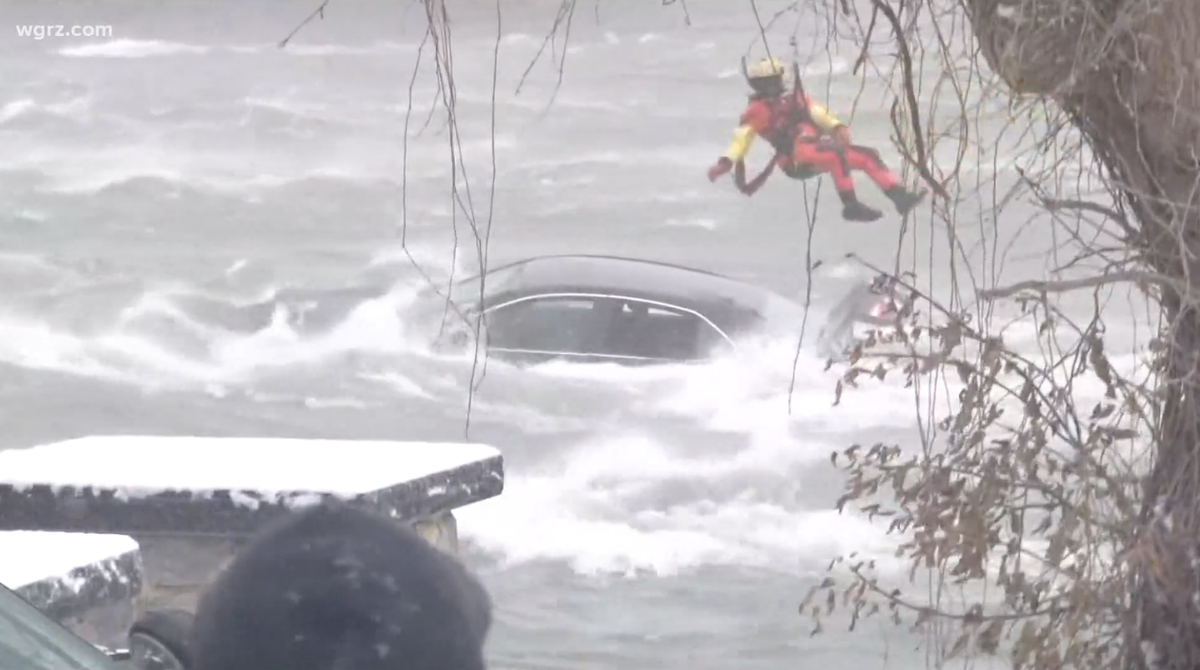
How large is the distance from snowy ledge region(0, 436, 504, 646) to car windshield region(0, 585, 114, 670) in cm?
100

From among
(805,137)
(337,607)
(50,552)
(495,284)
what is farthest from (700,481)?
(337,607)

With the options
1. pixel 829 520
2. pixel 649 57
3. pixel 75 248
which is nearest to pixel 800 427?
pixel 829 520

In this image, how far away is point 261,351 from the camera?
586cm

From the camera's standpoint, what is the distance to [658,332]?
540cm

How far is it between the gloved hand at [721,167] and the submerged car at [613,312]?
1.38 ft

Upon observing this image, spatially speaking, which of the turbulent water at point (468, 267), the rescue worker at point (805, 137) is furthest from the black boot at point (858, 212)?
the turbulent water at point (468, 267)

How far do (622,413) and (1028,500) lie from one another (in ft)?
11.1

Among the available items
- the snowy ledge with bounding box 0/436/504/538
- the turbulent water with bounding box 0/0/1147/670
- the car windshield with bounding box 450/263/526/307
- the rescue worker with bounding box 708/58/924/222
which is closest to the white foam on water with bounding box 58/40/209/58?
the turbulent water with bounding box 0/0/1147/670

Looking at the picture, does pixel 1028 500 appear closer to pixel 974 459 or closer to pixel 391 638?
pixel 974 459

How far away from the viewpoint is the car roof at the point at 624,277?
210 inches

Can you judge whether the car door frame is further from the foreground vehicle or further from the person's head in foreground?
the person's head in foreground

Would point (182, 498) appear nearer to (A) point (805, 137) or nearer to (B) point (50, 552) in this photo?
(B) point (50, 552)

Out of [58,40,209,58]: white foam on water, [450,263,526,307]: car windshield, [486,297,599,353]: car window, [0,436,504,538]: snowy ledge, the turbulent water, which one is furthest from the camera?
[58,40,209,58]: white foam on water

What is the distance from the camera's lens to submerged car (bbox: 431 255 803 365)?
5.32 meters
